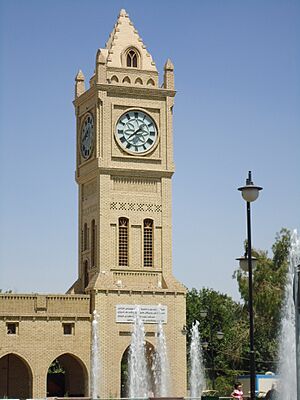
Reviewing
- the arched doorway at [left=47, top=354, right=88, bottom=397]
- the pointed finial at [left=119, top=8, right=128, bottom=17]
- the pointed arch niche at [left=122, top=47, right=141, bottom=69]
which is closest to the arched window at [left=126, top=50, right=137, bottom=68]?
the pointed arch niche at [left=122, top=47, right=141, bottom=69]

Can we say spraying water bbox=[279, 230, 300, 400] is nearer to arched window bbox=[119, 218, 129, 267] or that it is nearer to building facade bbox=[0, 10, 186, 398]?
building facade bbox=[0, 10, 186, 398]

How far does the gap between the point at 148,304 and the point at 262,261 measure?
53.3 ft

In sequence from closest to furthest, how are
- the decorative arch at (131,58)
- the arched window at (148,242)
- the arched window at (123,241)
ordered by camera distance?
the arched window at (123,241)
the arched window at (148,242)
the decorative arch at (131,58)

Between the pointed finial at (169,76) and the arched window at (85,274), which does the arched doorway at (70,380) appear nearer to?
the arched window at (85,274)

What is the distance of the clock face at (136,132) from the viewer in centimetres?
5722

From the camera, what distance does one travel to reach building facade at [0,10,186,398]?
2085 inches

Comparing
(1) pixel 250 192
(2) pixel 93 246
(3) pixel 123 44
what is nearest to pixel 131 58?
(3) pixel 123 44

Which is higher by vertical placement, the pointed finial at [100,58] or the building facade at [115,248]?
the pointed finial at [100,58]

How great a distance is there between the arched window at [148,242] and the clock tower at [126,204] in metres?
0.05

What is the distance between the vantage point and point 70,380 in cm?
5741

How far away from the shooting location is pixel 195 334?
200 ft

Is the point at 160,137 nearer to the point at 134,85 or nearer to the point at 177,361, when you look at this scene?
the point at 134,85

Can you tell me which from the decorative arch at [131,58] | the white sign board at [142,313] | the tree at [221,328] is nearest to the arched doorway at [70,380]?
the white sign board at [142,313]

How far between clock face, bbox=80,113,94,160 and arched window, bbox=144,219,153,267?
513 centimetres
